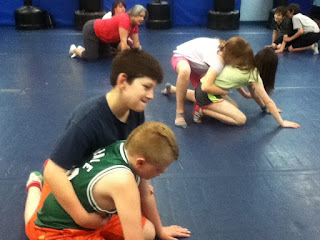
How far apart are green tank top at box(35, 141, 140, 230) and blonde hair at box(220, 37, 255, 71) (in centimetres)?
160

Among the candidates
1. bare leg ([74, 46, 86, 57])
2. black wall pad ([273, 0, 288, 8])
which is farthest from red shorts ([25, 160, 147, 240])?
black wall pad ([273, 0, 288, 8])

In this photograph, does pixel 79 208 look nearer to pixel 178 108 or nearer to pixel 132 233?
pixel 132 233

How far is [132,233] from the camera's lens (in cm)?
147

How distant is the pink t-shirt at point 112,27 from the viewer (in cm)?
460

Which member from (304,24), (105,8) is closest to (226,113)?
(304,24)

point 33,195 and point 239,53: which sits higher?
point 239,53

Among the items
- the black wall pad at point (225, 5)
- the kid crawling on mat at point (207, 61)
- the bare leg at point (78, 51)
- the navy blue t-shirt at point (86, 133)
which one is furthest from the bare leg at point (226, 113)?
the black wall pad at point (225, 5)

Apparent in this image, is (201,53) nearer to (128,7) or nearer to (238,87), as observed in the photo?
(238,87)

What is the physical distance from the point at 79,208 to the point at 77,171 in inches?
6.0

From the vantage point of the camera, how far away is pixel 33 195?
2.05m

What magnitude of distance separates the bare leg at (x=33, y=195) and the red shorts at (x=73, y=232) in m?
0.10

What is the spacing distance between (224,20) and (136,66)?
17.6 feet

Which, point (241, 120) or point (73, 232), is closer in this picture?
point (73, 232)

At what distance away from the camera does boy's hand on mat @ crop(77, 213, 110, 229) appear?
62.0 inches
